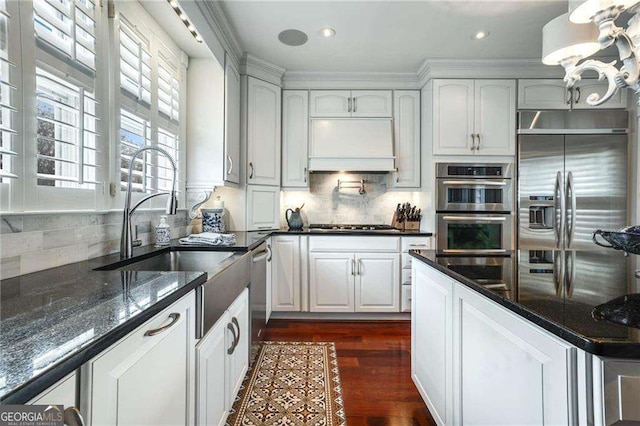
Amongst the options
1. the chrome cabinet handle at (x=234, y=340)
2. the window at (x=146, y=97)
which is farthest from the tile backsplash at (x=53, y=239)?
the chrome cabinet handle at (x=234, y=340)

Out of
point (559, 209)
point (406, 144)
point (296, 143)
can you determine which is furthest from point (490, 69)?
point (296, 143)

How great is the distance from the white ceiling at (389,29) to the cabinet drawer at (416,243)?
177 cm

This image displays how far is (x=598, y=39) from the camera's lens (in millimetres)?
1466

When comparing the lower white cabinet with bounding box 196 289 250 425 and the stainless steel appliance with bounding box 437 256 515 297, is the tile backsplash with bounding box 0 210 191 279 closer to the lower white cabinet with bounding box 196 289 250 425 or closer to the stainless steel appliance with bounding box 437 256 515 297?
the lower white cabinet with bounding box 196 289 250 425

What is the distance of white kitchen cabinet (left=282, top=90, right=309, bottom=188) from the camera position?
3.33 meters

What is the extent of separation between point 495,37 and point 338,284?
2618 mm

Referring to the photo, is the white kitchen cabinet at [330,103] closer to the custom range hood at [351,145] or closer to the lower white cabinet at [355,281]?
the custom range hood at [351,145]

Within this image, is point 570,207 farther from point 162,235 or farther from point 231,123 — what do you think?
point 162,235

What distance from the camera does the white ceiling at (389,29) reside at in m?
2.27

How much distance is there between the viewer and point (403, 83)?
11.0ft

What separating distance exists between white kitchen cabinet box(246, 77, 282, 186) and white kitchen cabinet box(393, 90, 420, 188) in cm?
127

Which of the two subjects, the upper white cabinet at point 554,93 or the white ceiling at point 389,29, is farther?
the upper white cabinet at point 554,93

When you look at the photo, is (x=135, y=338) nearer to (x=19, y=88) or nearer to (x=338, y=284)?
(x=19, y=88)

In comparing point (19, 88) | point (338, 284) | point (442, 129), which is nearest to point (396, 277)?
point (338, 284)
